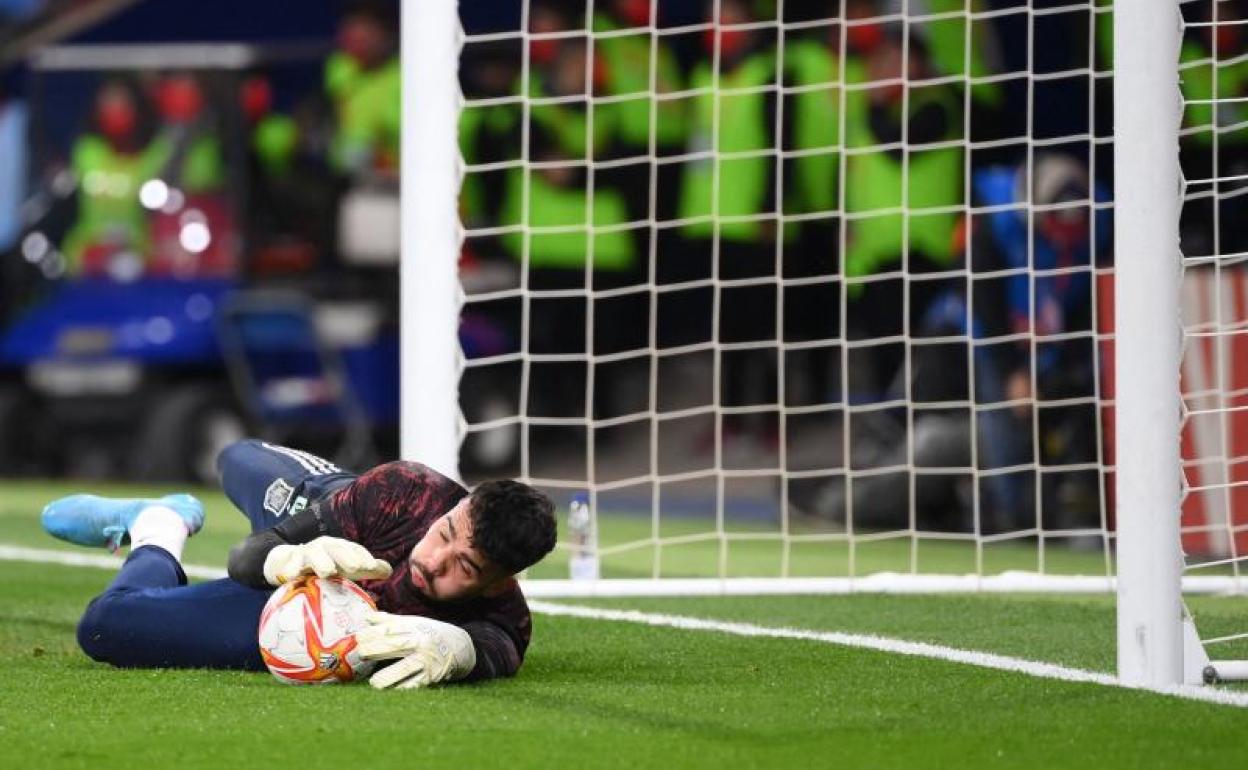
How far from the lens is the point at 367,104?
Answer: 14406mm

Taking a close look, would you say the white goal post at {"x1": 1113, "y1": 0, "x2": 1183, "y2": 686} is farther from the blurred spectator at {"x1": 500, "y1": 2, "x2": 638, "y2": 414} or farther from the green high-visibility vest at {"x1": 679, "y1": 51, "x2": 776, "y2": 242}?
the blurred spectator at {"x1": 500, "y1": 2, "x2": 638, "y2": 414}

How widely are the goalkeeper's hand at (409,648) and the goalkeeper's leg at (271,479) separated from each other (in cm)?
63

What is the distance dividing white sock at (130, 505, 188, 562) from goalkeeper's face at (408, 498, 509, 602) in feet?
3.35

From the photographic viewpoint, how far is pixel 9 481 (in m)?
14.4

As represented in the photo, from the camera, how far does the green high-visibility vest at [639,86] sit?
525 inches

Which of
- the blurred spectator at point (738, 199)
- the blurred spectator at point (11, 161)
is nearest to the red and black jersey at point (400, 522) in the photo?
the blurred spectator at point (738, 199)

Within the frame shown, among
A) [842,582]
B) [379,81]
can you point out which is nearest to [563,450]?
[379,81]

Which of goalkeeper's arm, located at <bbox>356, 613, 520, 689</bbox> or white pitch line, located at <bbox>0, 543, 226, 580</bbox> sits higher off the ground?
white pitch line, located at <bbox>0, 543, 226, 580</bbox>

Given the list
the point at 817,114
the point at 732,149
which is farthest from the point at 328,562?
the point at 732,149

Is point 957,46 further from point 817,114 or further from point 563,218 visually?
point 563,218

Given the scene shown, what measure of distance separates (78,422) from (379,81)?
2641 millimetres

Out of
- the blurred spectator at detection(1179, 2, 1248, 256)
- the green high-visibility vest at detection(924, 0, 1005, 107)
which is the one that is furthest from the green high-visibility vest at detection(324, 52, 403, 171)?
the blurred spectator at detection(1179, 2, 1248, 256)

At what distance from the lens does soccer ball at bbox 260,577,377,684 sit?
5.36 m

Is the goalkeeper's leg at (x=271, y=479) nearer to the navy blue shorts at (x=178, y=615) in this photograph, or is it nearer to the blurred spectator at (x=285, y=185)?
the navy blue shorts at (x=178, y=615)
